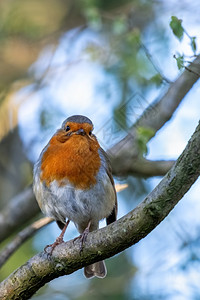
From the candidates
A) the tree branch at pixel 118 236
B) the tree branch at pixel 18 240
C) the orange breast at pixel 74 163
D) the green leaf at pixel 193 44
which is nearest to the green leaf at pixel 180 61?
the green leaf at pixel 193 44

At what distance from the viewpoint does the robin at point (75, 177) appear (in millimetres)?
4398

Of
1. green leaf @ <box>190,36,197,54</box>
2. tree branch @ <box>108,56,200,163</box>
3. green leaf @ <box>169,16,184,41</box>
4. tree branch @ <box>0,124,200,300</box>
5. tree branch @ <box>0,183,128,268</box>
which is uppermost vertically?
tree branch @ <box>108,56,200,163</box>

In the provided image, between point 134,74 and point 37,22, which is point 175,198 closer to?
point 134,74

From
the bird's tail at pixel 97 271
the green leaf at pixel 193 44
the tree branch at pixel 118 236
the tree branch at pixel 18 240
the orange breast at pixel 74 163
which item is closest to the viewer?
the tree branch at pixel 118 236

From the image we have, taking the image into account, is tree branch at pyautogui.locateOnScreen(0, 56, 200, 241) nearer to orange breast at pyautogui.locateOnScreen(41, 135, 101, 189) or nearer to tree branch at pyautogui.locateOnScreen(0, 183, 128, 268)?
tree branch at pyautogui.locateOnScreen(0, 183, 128, 268)

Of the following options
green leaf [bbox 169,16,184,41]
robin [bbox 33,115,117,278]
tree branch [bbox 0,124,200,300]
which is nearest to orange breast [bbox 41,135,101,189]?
robin [bbox 33,115,117,278]

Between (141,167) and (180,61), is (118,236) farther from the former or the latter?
(141,167)

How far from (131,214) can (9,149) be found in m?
3.98

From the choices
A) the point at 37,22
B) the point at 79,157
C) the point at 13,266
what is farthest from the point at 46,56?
the point at 79,157

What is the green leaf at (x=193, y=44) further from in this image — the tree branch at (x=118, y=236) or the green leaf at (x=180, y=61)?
the tree branch at (x=118, y=236)

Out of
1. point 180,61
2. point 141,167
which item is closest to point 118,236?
point 180,61

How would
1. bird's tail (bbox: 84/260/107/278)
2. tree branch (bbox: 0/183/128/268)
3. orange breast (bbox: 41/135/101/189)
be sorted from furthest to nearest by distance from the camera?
bird's tail (bbox: 84/260/107/278) < tree branch (bbox: 0/183/128/268) < orange breast (bbox: 41/135/101/189)

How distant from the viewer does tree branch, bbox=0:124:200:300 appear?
9.40 ft

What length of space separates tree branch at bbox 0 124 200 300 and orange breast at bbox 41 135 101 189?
851 mm
